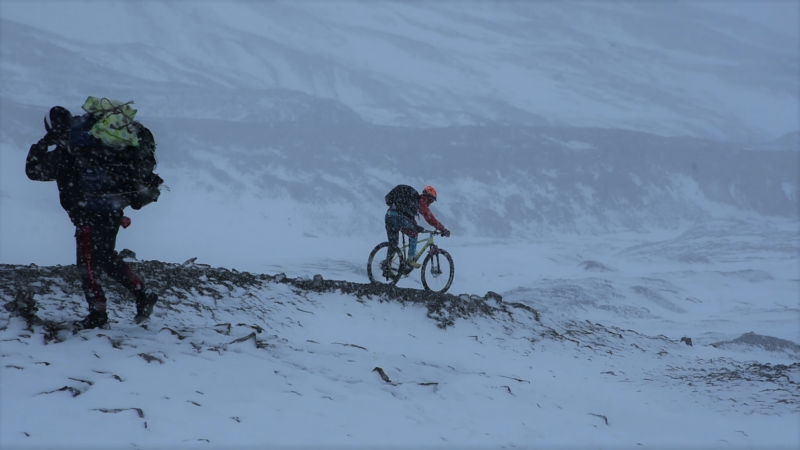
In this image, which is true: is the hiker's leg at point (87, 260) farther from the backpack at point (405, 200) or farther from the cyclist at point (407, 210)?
the backpack at point (405, 200)

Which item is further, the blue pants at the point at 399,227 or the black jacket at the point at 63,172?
the blue pants at the point at 399,227

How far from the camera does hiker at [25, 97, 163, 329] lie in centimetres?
570

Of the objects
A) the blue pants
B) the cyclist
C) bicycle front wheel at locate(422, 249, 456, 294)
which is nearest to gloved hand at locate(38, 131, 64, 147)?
the cyclist

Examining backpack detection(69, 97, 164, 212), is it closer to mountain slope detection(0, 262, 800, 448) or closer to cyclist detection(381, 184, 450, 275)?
mountain slope detection(0, 262, 800, 448)

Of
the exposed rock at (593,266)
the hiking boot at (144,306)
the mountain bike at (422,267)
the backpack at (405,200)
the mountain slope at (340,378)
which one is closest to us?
the mountain slope at (340,378)

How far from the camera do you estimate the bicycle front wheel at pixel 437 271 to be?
12.4m

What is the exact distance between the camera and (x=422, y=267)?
12367 mm

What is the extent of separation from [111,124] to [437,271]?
7924 millimetres

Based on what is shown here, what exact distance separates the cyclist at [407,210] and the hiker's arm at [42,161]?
672cm

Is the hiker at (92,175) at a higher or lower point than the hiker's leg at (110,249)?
higher

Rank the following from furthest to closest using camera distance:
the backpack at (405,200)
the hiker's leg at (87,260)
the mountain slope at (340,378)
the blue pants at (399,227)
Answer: the blue pants at (399,227) → the backpack at (405,200) → the hiker's leg at (87,260) → the mountain slope at (340,378)

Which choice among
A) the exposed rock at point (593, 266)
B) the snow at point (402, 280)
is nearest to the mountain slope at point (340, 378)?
the snow at point (402, 280)

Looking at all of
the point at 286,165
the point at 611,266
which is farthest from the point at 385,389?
the point at 286,165

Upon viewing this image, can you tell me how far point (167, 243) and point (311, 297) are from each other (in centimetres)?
2171
